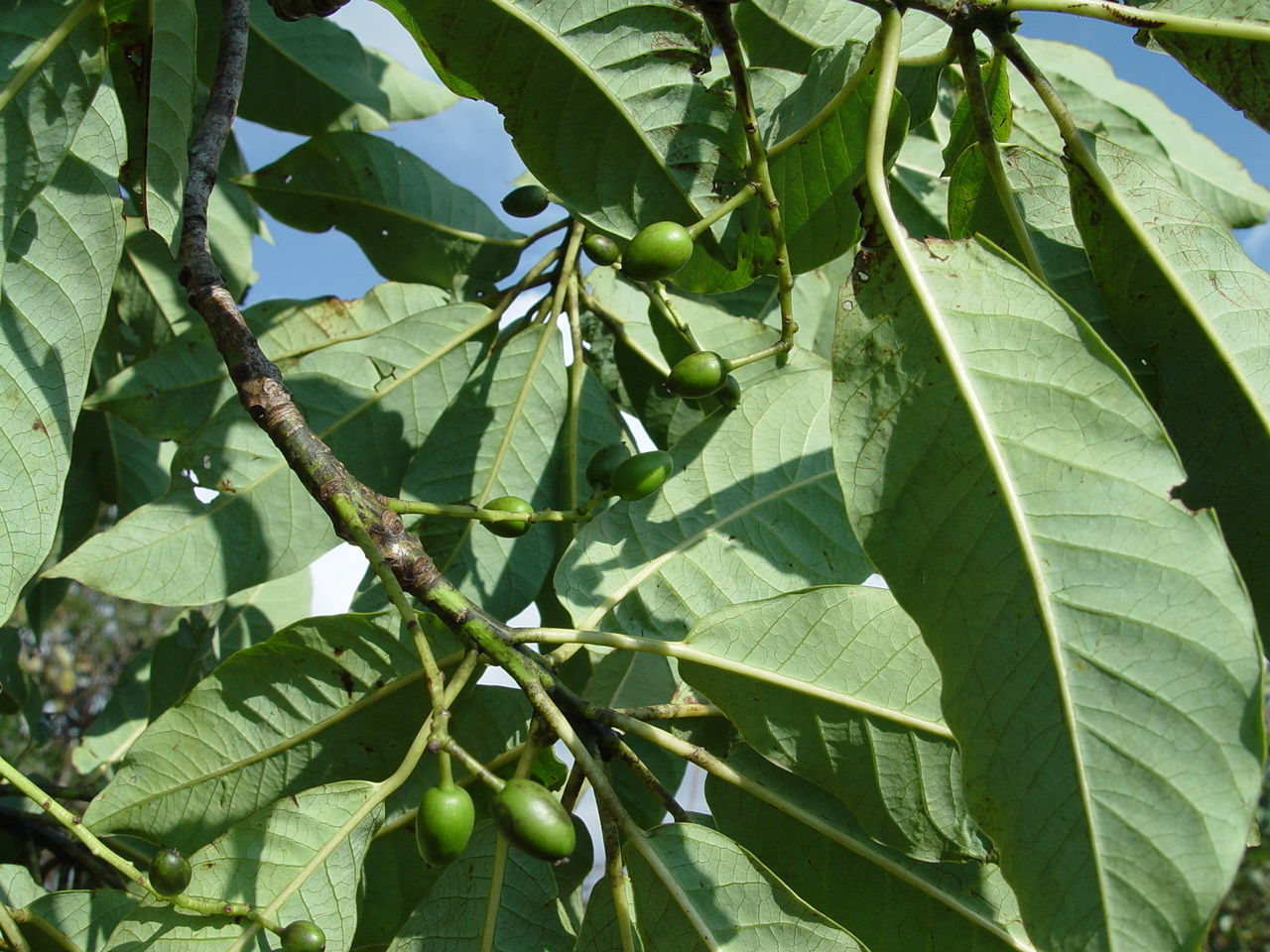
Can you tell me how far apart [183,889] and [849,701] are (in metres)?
0.66

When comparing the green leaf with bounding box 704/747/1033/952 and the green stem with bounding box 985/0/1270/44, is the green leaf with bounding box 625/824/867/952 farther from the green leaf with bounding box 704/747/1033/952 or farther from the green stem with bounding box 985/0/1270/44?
the green stem with bounding box 985/0/1270/44

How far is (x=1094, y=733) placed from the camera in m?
0.83

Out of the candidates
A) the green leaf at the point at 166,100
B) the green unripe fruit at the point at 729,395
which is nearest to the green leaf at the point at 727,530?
the green unripe fruit at the point at 729,395

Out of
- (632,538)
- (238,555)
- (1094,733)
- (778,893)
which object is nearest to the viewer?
(1094,733)

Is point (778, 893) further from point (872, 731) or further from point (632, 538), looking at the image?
point (632, 538)

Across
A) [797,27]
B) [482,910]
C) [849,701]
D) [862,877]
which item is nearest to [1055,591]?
[849,701]

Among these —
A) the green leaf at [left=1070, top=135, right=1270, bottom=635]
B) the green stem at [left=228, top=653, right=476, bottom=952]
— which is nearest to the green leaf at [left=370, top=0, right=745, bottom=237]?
the green leaf at [left=1070, top=135, right=1270, bottom=635]

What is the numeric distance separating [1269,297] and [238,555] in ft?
4.08

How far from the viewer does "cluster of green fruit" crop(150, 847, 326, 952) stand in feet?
3.18

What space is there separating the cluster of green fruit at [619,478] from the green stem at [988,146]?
0.45m

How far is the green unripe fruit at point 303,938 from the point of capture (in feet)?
3.17

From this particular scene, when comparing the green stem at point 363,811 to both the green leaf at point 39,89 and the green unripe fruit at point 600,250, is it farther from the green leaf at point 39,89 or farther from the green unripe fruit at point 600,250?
the green unripe fruit at point 600,250

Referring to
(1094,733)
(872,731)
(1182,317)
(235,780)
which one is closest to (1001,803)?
(1094,733)

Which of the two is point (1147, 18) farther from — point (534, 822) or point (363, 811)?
point (363, 811)
